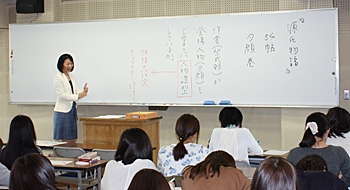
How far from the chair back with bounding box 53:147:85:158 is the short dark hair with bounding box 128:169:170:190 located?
2.61 metres

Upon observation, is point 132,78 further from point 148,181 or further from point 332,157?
point 148,181

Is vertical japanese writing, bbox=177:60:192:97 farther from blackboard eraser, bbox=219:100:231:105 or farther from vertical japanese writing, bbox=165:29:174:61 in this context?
blackboard eraser, bbox=219:100:231:105

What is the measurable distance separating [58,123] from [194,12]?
2605mm

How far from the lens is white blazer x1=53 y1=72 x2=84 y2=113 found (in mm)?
4926

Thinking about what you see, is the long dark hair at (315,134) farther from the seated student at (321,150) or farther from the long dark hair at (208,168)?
the long dark hair at (208,168)

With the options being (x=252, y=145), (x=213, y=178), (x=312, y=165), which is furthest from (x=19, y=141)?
(x=312, y=165)

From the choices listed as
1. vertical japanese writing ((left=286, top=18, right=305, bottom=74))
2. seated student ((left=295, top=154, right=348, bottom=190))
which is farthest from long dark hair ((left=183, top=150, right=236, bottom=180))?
vertical japanese writing ((left=286, top=18, right=305, bottom=74))

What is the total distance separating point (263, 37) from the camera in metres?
4.70

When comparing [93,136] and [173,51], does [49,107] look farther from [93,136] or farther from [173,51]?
[173,51]

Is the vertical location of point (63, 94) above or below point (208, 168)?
above

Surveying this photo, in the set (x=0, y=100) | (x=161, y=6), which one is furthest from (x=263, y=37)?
(x=0, y=100)

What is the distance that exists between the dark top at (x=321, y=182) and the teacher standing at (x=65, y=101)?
152 inches

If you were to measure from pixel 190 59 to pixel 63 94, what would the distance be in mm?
1878

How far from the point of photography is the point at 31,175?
5.05 feet
